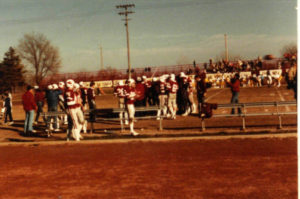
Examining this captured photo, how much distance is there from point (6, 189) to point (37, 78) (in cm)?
6551

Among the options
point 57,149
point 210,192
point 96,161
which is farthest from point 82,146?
point 210,192

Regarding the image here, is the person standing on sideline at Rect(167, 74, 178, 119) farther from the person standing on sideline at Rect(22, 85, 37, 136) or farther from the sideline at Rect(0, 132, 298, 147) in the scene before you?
the person standing on sideline at Rect(22, 85, 37, 136)

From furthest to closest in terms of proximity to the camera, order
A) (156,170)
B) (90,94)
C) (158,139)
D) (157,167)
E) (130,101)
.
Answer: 1. (90,94)
2. (130,101)
3. (158,139)
4. (157,167)
5. (156,170)

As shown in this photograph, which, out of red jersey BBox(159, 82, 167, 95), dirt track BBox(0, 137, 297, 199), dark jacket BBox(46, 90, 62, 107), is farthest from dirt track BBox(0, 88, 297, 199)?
red jersey BBox(159, 82, 167, 95)

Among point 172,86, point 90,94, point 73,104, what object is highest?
point 172,86

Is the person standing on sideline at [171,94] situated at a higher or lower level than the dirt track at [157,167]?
higher

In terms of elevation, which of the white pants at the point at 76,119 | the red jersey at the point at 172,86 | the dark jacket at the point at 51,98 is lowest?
the white pants at the point at 76,119

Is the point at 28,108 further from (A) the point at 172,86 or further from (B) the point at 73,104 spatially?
(A) the point at 172,86

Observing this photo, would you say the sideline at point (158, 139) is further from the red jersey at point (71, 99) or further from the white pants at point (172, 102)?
the white pants at point (172, 102)

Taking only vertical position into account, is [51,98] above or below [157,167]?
above

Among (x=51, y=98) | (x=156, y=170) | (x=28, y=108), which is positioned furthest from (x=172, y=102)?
(x=156, y=170)

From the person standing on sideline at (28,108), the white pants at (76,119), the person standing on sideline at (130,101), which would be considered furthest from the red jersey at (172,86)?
the person standing on sideline at (28,108)

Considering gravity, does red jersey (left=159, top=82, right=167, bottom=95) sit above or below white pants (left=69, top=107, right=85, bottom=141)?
above

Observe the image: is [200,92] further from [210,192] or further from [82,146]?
[210,192]
